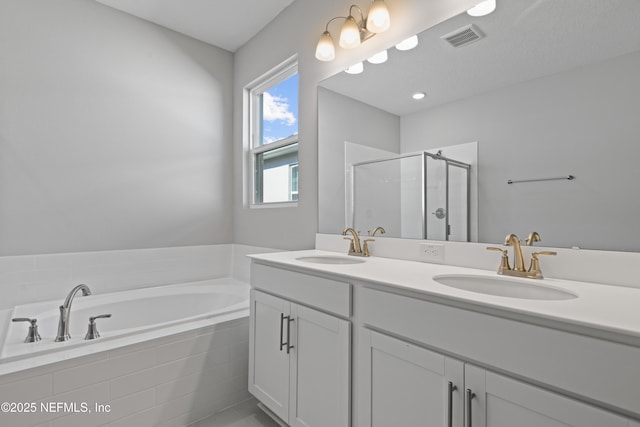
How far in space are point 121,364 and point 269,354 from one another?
70 centimetres

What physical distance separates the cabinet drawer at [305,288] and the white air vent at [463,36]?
117 centimetres

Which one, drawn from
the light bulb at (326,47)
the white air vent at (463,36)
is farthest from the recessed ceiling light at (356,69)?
the white air vent at (463,36)

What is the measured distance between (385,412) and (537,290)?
650 millimetres

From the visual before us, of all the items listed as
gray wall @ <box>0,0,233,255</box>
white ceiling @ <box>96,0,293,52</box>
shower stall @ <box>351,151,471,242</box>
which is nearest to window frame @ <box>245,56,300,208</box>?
gray wall @ <box>0,0,233,255</box>

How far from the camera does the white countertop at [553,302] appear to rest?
658mm

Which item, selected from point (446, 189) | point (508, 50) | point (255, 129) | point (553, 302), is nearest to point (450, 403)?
point (553, 302)

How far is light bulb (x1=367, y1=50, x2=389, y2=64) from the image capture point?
169 cm

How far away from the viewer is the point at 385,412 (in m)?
1.05

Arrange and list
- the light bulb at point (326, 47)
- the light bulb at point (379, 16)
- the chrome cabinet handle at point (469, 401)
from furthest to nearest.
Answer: the light bulb at point (326, 47) < the light bulb at point (379, 16) < the chrome cabinet handle at point (469, 401)

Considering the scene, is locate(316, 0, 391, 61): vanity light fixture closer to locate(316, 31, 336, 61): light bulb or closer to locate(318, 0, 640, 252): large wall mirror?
locate(316, 31, 336, 61): light bulb

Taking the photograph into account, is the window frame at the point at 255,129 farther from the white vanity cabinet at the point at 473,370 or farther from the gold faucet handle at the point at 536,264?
the gold faucet handle at the point at 536,264

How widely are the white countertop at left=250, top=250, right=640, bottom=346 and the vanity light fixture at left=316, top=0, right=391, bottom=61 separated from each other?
127 cm

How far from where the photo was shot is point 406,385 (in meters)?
0.99

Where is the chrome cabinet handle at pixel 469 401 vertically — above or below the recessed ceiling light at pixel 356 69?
below
